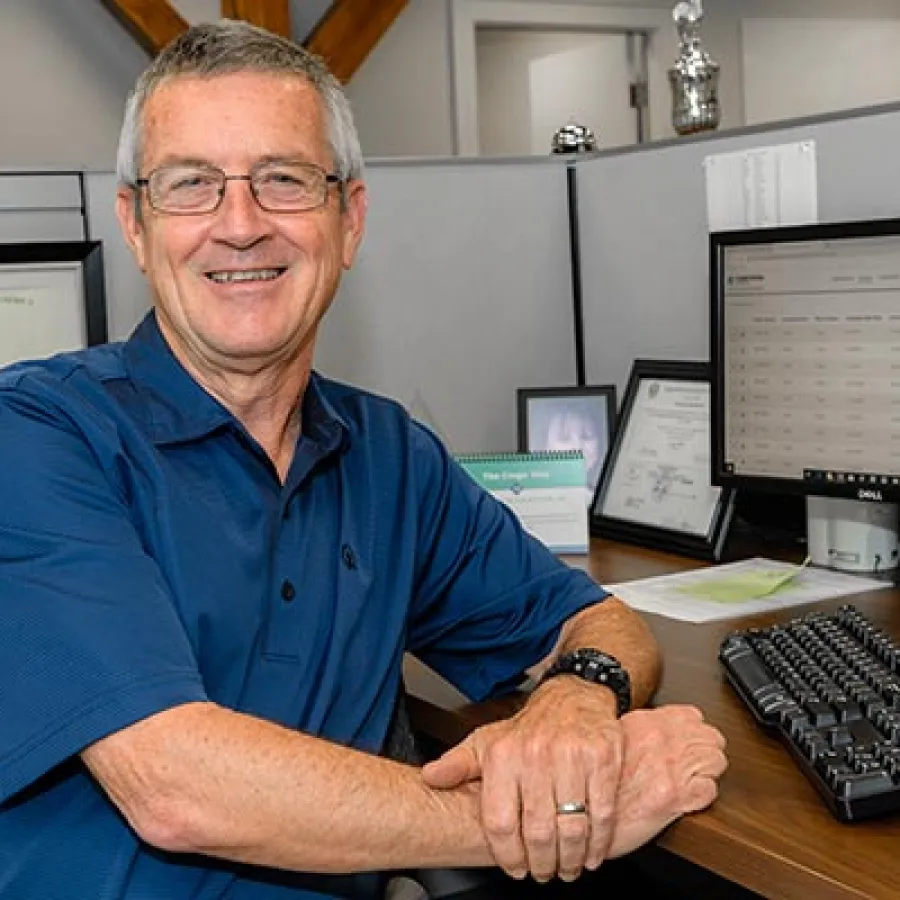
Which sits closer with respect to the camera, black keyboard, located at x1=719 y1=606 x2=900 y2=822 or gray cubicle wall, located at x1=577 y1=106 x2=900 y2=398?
black keyboard, located at x1=719 y1=606 x2=900 y2=822

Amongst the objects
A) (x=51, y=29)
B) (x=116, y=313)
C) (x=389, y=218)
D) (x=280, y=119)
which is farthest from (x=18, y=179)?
(x=51, y=29)

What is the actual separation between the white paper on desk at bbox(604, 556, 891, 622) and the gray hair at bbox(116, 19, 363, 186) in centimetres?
59

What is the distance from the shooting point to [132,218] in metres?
1.34

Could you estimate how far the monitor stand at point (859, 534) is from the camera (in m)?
1.69

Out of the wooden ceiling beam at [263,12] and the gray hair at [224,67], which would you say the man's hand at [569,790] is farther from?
the wooden ceiling beam at [263,12]

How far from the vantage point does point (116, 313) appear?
6.38 ft

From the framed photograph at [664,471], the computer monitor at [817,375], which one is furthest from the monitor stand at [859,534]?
the framed photograph at [664,471]

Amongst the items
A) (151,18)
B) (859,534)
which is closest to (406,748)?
(859,534)

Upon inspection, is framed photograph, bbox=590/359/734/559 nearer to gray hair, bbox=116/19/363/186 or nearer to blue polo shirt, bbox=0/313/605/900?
blue polo shirt, bbox=0/313/605/900

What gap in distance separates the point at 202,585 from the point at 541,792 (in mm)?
321

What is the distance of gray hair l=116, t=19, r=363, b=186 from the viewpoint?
A: 4.23 ft

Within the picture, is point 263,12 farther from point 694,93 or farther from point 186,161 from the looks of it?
point 186,161

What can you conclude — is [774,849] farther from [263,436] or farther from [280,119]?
[280,119]

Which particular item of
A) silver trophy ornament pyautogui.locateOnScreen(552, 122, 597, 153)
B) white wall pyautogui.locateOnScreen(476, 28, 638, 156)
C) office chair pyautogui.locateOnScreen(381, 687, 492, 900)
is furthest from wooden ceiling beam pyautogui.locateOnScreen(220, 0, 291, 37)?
office chair pyautogui.locateOnScreen(381, 687, 492, 900)
